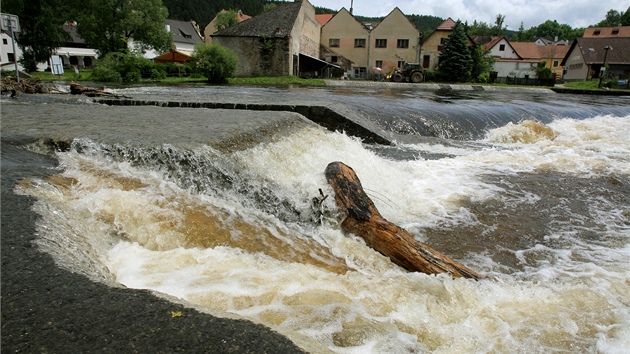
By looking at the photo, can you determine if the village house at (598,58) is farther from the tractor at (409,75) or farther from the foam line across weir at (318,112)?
the foam line across weir at (318,112)

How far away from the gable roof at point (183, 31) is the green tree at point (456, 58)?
4924 centimetres

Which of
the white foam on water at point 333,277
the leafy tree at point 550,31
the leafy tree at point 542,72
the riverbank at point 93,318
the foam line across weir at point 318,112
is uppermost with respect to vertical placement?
the leafy tree at point 550,31

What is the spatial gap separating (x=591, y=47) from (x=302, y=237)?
66713mm

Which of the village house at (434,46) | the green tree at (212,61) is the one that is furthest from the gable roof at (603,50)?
the green tree at (212,61)

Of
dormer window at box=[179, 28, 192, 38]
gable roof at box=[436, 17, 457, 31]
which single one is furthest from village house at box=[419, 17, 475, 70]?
dormer window at box=[179, 28, 192, 38]

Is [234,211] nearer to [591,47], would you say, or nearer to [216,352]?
[216,352]

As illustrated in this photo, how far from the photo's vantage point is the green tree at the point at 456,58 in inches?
1734

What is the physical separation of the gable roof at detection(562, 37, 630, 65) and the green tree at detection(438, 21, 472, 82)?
21.1 metres

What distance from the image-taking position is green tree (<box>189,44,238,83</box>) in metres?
30.8

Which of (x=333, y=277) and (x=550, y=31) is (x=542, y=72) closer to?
(x=333, y=277)

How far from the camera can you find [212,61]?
3092cm

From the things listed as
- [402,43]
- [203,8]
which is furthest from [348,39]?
[203,8]

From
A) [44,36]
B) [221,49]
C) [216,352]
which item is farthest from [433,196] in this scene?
[44,36]

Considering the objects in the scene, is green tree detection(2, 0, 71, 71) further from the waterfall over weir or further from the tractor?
the tractor
